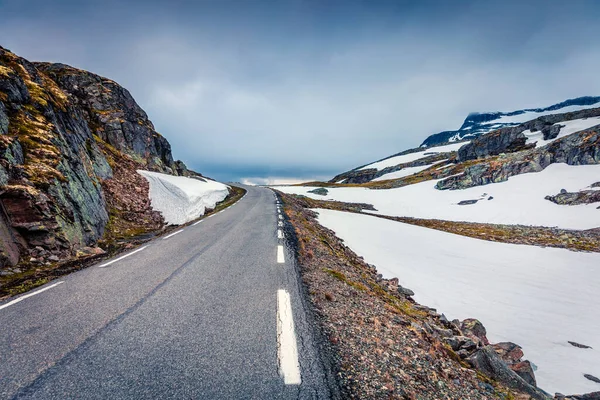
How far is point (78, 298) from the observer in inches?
204

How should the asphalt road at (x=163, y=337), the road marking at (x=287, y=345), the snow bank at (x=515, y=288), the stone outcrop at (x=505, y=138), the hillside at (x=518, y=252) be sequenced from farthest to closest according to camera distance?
the stone outcrop at (x=505, y=138), the hillside at (x=518, y=252), the snow bank at (x=515, y=288), the road marking at (x=287, y=345), the asphalt road at (x=163, y=337)

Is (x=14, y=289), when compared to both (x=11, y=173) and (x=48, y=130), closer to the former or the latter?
(x=11, y=173)

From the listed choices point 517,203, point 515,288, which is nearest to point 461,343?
point 515,288

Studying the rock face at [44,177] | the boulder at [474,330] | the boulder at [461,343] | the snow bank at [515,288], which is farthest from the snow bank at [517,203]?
the rock face at [44,177]

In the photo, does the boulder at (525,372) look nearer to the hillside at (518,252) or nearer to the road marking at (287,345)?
the hillside at (518,252)

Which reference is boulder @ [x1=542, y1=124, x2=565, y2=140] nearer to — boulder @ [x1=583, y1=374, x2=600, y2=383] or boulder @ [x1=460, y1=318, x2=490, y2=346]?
boulder @ [x1=583, y1=374, x2=600, y2=383]

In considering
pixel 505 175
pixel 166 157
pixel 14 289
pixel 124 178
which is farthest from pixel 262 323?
pixel 505 175

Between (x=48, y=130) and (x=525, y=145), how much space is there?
295ft

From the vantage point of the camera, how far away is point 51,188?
985 centimetres

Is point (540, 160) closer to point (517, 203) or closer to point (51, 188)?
point (517, 203)

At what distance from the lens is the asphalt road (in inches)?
110

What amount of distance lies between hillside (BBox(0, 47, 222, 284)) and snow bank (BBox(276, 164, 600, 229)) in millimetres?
35504

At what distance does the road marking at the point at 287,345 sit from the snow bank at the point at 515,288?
6462 millimetres

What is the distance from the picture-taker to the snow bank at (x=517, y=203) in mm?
26719
